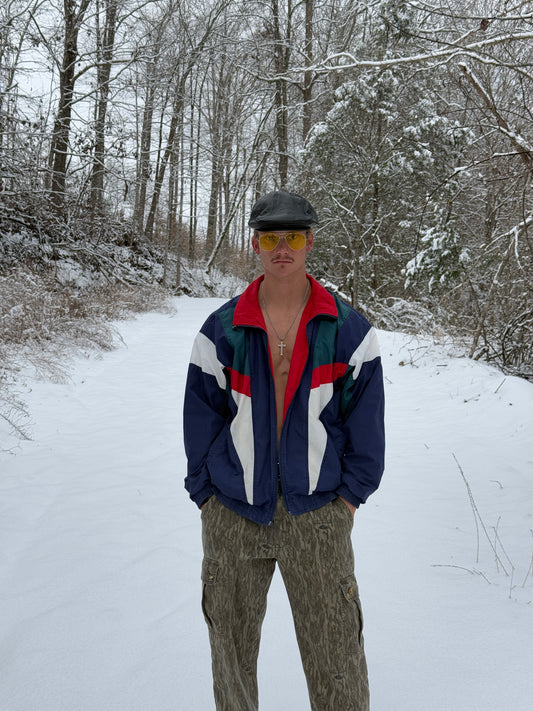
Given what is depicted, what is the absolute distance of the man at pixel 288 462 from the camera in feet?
4.83

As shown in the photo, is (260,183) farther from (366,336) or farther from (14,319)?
(366,336)

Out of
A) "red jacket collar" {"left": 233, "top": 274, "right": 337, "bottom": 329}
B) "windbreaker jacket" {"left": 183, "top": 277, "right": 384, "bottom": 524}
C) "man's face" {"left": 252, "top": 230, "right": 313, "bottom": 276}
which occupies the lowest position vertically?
"windbreaker jacket" {"left": 183, "top": 277, "right": 384, "bottom": 524}

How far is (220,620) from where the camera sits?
5.02 ft

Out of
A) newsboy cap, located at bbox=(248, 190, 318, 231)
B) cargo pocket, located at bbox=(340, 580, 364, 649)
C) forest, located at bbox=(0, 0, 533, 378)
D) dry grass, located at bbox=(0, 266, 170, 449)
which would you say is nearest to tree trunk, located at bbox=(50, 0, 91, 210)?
forest, located at bbox=(0, 0, 533, 378)

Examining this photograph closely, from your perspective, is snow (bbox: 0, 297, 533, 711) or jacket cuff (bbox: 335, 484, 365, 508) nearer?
jacket cuff (bbox: 335, 484, 365, 508)

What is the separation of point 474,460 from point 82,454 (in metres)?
3.59

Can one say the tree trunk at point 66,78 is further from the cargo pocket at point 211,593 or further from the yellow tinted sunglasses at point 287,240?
the cargo pocket at point 211,593

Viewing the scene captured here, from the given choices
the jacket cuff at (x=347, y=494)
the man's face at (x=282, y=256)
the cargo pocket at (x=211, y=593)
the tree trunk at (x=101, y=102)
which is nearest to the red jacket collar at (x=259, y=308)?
the man's face at (x=282, y=256)

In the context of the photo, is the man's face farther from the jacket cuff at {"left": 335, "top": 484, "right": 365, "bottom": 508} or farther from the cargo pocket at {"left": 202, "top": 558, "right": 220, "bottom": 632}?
the cargo pocket at {"left": 202, "top": 558, "right": 220, "bottom": 632}

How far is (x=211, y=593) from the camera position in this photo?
1.53m

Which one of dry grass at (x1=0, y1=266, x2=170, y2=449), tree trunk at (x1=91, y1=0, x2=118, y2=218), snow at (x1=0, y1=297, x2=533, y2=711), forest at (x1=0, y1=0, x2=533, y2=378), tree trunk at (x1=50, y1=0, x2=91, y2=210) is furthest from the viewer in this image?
tree trunk at (x1=91, y1=0, x2=118, y2=218)

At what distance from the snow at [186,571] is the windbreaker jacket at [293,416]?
1.20 metres

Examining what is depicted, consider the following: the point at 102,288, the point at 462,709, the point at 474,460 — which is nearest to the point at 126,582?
the point at 462,709

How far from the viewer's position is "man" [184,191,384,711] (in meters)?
1.47
